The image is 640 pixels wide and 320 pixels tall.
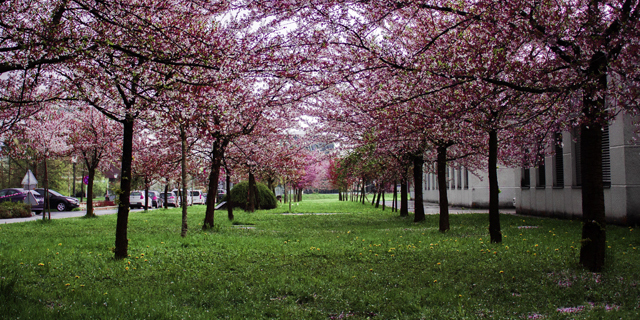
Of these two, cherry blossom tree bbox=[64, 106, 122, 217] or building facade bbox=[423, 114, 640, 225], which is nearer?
building facade bbox=[423, 114, 640, 225]

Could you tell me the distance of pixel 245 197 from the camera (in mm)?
31125

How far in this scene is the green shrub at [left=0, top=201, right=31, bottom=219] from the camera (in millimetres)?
21891

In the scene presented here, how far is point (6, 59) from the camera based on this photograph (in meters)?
5.09

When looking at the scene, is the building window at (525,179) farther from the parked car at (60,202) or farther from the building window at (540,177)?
the parked car at (60,202)

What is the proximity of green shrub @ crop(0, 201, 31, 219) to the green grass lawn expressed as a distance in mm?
15129

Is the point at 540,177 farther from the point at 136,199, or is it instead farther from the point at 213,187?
the point at 136,199

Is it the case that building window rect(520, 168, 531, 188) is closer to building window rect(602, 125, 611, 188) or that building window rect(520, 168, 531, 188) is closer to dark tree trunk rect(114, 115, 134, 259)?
building window rect(602, 125, 611, 188)

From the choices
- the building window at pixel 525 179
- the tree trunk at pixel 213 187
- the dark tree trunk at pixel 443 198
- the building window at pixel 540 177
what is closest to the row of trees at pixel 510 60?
the dark tree trunk at pixel 443 198

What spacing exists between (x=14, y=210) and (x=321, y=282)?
23.0 m

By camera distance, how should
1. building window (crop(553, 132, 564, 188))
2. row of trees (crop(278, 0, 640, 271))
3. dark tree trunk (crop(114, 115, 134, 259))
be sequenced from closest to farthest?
row of trees (crop(278, 0, 640, 271)) < dark tree trunk (crop(114, 115, 134, 259)) < building window (crop(553, 132, 564, 188))

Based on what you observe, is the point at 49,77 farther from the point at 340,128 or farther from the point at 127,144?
the point at 340,128

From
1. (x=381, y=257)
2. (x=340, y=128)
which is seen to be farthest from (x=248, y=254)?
(x=340, y=128)

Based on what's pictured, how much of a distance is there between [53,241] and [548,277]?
34.2ft

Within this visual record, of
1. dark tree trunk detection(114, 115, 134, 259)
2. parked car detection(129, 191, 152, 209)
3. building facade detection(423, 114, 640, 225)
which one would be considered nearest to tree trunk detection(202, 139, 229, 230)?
dark tree trunk detection(114, 115, 134, 259)
